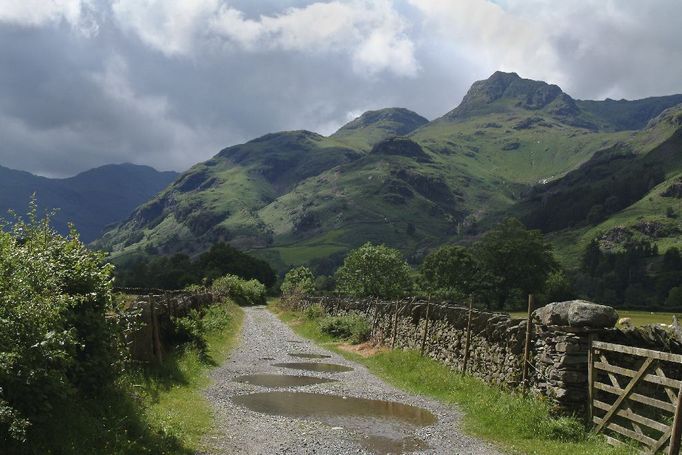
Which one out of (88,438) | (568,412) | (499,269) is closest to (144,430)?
(88,438)

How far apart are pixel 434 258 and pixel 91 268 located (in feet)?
432

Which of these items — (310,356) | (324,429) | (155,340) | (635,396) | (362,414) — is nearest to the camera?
(635,396)

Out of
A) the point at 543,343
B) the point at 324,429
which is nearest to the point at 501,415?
the point at 543,343

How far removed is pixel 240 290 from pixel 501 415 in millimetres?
84426

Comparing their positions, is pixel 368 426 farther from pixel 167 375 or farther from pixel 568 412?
pixel 167 375

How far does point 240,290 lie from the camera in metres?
99.1

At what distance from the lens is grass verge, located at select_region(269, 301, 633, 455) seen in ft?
49.9

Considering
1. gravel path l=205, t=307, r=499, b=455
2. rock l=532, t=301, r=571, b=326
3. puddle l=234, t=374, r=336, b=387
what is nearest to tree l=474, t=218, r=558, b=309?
puddle l=234, t=374, r=336, b=387

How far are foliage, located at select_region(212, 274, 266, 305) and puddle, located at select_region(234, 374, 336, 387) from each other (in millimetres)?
58750

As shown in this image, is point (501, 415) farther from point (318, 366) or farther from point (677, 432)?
point (318, 366)

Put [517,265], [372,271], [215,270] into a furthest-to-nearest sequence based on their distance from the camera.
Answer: [215,270] < [517,265] < [372,271]

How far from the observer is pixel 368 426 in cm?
1755

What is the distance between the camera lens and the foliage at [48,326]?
9500 millimetres

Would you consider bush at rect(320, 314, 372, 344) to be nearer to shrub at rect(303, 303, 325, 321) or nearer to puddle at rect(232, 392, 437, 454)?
shrub at rect(303, 303, 325, 321)
